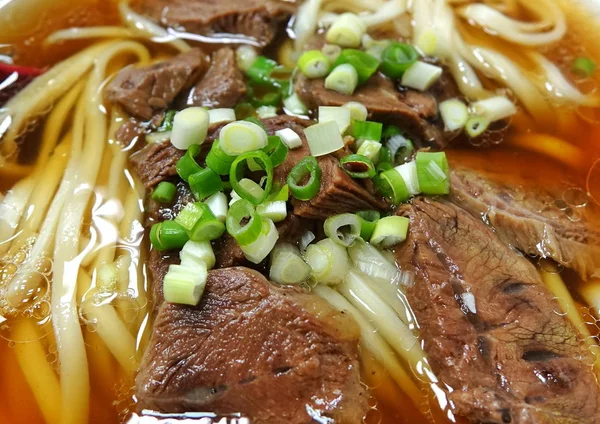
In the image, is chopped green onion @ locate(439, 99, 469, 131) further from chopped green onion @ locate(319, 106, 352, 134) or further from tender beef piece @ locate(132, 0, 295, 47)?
tender beef piece @ locate(132, 0, 295, 47)

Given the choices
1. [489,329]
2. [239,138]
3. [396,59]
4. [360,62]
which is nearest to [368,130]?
[360,62]

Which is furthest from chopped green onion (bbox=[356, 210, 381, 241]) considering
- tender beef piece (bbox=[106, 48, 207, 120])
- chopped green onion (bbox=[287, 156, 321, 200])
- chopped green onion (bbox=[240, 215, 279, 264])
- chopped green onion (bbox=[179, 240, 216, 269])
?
tender beef piece (bbox=[106, 48, 207, 120])

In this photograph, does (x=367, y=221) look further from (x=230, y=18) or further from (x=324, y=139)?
(x=230, y=18)

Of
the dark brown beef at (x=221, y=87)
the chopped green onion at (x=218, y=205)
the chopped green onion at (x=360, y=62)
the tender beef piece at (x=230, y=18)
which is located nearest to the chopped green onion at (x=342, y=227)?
the chopped green onion at (x=218, y=205)

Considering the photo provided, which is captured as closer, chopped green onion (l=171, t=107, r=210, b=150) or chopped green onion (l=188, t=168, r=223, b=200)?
chopped green onion (l=188, t=168, r=223, b=200)

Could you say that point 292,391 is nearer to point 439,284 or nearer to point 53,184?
point 439,284

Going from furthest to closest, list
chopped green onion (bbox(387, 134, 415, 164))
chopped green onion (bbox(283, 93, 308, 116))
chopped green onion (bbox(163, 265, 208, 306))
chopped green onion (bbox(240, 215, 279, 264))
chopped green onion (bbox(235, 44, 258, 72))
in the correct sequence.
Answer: chopped green onion (bbox(235, 44, 258, 72))
chopped green onion (bbox(283, 93, 308, 116))
chopped green onion (bbox(387, 134, 415, 164))
chopped green onion (bbox(240, 215, 279, 264))
chopped green onion (bbox(163, 265, 208, 306))

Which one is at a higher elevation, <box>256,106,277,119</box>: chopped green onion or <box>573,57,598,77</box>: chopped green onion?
<box>256,106,277,119</box>: chopped green onion
